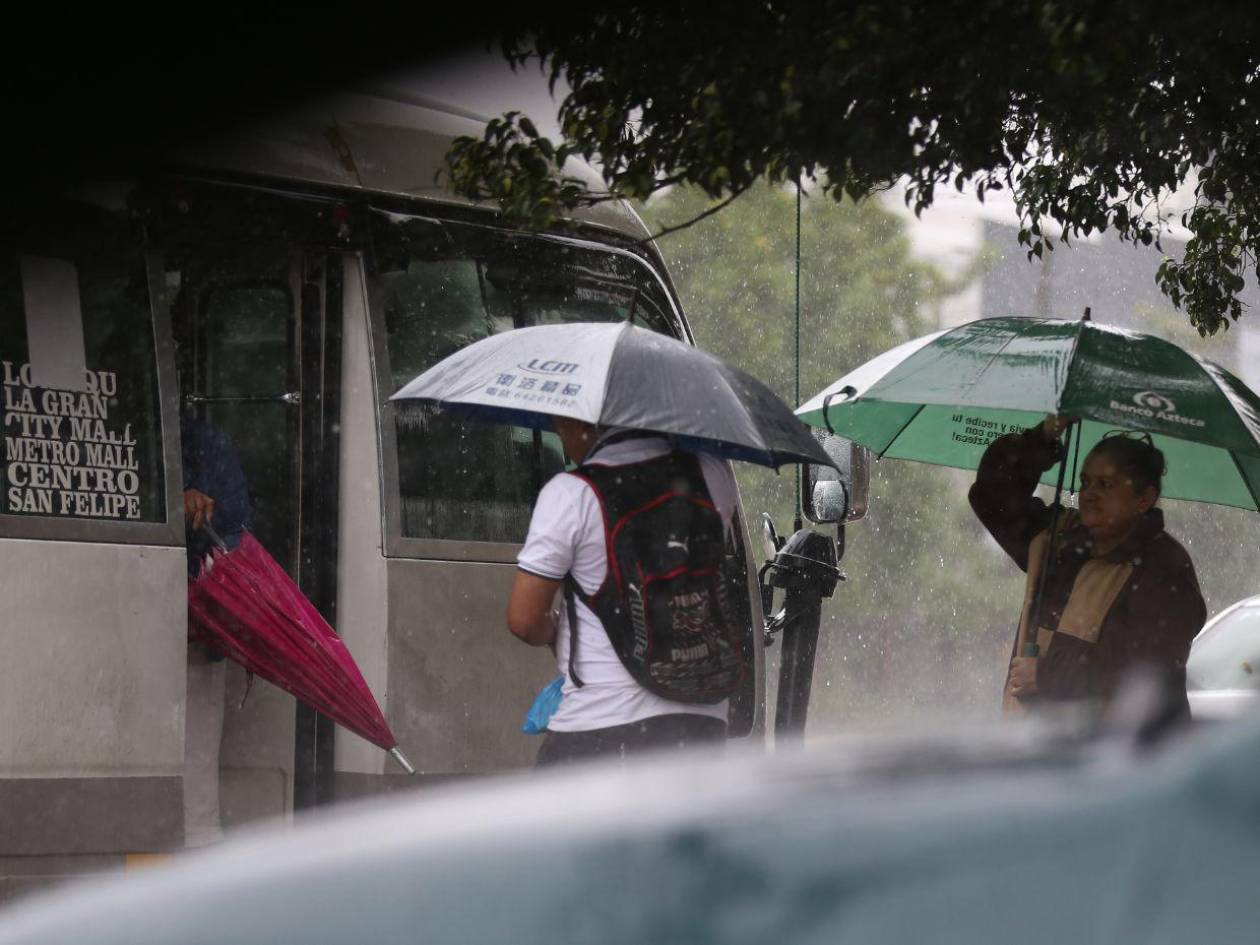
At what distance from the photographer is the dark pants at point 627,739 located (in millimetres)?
4145

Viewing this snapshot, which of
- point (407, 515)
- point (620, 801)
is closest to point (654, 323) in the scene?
point (407, 515)

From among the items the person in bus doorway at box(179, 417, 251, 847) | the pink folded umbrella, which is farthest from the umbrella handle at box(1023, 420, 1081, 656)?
the person in bus doorway at box(179, 417, 251, 847)

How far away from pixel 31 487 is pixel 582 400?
4.95 feet

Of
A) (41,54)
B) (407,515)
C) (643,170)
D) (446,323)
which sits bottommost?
(407,515)

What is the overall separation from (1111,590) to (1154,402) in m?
0.72

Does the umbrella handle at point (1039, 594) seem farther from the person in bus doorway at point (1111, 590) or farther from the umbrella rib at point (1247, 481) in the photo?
the umbrella rib at point (1247, 481)

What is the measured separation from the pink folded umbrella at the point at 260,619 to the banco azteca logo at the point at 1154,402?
241cm

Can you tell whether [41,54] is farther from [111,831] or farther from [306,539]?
[111,831]

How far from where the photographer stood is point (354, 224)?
18.5ft

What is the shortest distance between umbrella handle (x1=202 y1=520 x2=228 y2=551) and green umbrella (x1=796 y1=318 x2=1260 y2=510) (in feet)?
6.36

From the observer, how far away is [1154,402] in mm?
5285

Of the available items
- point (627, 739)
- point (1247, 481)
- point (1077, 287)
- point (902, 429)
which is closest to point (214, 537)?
point (627, 739)

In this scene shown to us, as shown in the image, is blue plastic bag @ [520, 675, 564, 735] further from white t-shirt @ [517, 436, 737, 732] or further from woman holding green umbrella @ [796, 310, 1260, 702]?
woman holding green umbrella @ [796, 310, 1260, 702]

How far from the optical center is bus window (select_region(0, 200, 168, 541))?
15.4 ft
